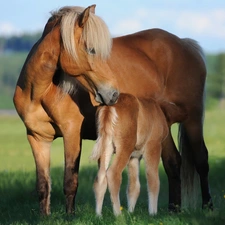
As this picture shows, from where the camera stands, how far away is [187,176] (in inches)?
356

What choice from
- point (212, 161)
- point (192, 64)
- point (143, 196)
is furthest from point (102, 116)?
point (212, 161)

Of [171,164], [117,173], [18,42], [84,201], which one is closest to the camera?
[117,173]

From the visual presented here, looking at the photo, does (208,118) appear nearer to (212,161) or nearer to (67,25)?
(212,161)

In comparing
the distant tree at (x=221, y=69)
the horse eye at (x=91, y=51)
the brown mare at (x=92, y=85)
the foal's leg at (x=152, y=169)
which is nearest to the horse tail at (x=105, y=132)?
the brown mare at (x=92, y=85)

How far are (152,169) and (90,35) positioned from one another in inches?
58.6

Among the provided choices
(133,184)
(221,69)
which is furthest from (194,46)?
(221,69)

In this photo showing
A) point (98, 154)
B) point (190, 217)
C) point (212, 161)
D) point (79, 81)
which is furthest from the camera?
point (212, 161)

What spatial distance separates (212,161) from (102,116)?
8.36 metres

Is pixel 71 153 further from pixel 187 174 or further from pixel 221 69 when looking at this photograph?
pixel 221 69

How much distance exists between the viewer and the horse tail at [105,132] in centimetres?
668

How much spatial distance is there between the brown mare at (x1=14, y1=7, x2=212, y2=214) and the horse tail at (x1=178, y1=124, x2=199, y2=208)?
0.02 m

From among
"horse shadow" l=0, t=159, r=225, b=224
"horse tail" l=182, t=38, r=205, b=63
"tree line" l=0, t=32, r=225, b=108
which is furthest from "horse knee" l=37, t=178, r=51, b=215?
"tree line" l=0, t=32, r=225, b=108

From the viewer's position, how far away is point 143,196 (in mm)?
11844

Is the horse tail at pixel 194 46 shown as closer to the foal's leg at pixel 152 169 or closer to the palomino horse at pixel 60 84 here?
the palomino horse at pixel 60 84
